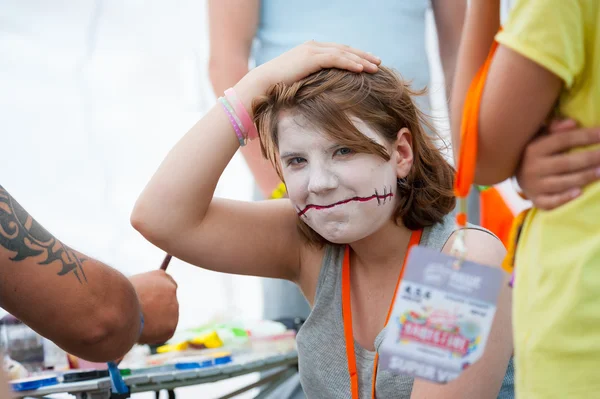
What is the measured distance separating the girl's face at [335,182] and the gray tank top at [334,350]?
20 cm

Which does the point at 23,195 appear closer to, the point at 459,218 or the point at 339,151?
the point at 339,151

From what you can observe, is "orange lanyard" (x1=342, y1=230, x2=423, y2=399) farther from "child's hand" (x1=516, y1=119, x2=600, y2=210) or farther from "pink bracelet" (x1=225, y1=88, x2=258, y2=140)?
"child's hand" (x1=516, y1=119, x2=600, y2=210)

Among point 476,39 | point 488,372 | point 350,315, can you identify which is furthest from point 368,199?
point 476,39

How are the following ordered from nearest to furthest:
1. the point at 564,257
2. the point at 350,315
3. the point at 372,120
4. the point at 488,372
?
the point at 564,257 → the point at 488,372 → the point at 372,120 → the point at 350,315

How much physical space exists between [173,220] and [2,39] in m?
2.17

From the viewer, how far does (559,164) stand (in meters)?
1.01

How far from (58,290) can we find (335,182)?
576 mm

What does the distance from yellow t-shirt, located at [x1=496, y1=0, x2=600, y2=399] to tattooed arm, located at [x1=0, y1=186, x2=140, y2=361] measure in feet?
2.94

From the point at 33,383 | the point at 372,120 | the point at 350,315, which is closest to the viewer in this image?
the point at 372,120

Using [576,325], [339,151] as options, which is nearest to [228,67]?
[339,151]

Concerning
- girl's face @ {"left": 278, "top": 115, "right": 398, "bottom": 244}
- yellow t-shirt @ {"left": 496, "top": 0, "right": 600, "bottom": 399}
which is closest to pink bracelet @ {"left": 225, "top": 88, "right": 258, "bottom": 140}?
girl's face @ {"left": 278, "top": 115, "right": 398, "bottom": 244}

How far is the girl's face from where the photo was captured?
1.54m

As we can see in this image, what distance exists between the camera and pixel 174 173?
1.75 m

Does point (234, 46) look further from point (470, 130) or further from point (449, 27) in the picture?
point (470, 130)
